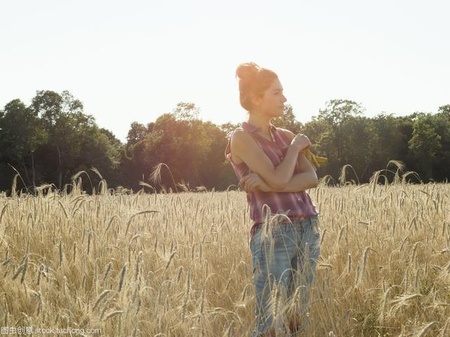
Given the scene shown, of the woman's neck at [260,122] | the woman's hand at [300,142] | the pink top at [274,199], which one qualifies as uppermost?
the woman's neck at [260,122]

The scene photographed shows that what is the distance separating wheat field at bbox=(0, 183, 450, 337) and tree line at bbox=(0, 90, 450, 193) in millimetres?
42298

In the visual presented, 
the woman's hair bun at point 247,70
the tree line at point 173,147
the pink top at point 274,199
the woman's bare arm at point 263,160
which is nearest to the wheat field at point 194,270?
the pink top at point 274,199

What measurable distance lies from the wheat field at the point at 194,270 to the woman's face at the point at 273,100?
94cm

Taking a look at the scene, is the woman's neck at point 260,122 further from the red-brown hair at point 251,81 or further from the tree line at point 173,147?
the tree line at point 173,147

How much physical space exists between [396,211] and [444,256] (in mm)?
879

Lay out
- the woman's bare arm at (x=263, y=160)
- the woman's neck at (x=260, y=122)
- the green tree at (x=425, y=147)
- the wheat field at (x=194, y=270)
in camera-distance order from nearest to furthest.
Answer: the wheat field at (x=194, y=270) → the woman's bare arm at (x=263, y=160) → the woman's neck at (x=260, y=122) → the green tree at (x=425, y=147)

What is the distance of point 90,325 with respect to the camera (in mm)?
2883

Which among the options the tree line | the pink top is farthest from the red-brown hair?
the tree line

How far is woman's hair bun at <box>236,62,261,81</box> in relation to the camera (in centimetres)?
355

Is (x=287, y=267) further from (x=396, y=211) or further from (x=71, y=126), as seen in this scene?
(x=71, y=126)

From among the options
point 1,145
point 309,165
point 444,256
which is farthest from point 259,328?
point 1,145

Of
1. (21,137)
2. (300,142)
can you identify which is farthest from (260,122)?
(21,137)

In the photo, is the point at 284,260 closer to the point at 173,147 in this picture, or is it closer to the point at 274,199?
the point at 274,199

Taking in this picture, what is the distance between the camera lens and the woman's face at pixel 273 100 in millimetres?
3502
